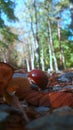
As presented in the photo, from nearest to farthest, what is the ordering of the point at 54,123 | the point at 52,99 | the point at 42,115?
the point at 54,123
the point at 42,115
the point at 52,99

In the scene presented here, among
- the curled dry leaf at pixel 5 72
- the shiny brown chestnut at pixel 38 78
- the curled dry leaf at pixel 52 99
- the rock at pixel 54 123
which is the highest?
the curled dry leaf at pixel 5 72

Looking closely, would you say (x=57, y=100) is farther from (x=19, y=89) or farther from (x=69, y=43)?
(x=69, y=43)

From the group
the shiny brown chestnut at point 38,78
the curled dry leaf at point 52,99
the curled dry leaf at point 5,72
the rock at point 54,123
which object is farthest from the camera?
the shiny brown chestnut at point 38,78

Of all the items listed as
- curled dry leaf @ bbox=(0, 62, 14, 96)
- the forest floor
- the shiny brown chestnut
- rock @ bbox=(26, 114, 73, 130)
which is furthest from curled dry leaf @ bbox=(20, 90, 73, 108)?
the shiny brown chestnut

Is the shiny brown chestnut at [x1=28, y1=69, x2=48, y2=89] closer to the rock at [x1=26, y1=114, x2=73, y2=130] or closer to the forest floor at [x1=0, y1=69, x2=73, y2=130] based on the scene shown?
the forest floor at [x1=0, y1=69, x2=73, y2=130]

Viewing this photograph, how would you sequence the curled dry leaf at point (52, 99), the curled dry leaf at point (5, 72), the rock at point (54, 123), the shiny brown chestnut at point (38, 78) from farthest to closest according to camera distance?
the shiny brown chestnut at point (38, 78) → the curled dry leaf at point (52, 99) → the curled dry leaf at point (5, 72) → the rock at point (54, 123)

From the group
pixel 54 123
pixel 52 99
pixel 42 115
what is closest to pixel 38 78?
pixel 52 99

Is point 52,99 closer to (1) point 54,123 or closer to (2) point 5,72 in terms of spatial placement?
(2) point 5,72

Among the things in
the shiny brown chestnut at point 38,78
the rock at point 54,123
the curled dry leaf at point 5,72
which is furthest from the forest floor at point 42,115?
the shiny brown chestnut at point 38,78

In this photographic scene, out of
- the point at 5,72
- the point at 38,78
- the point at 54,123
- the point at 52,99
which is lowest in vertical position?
the point at 38,78

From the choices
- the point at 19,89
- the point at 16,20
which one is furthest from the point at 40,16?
the point at 19,89

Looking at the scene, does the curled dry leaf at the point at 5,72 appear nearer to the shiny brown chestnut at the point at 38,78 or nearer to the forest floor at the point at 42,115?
the forest floor at the point at 42,115
